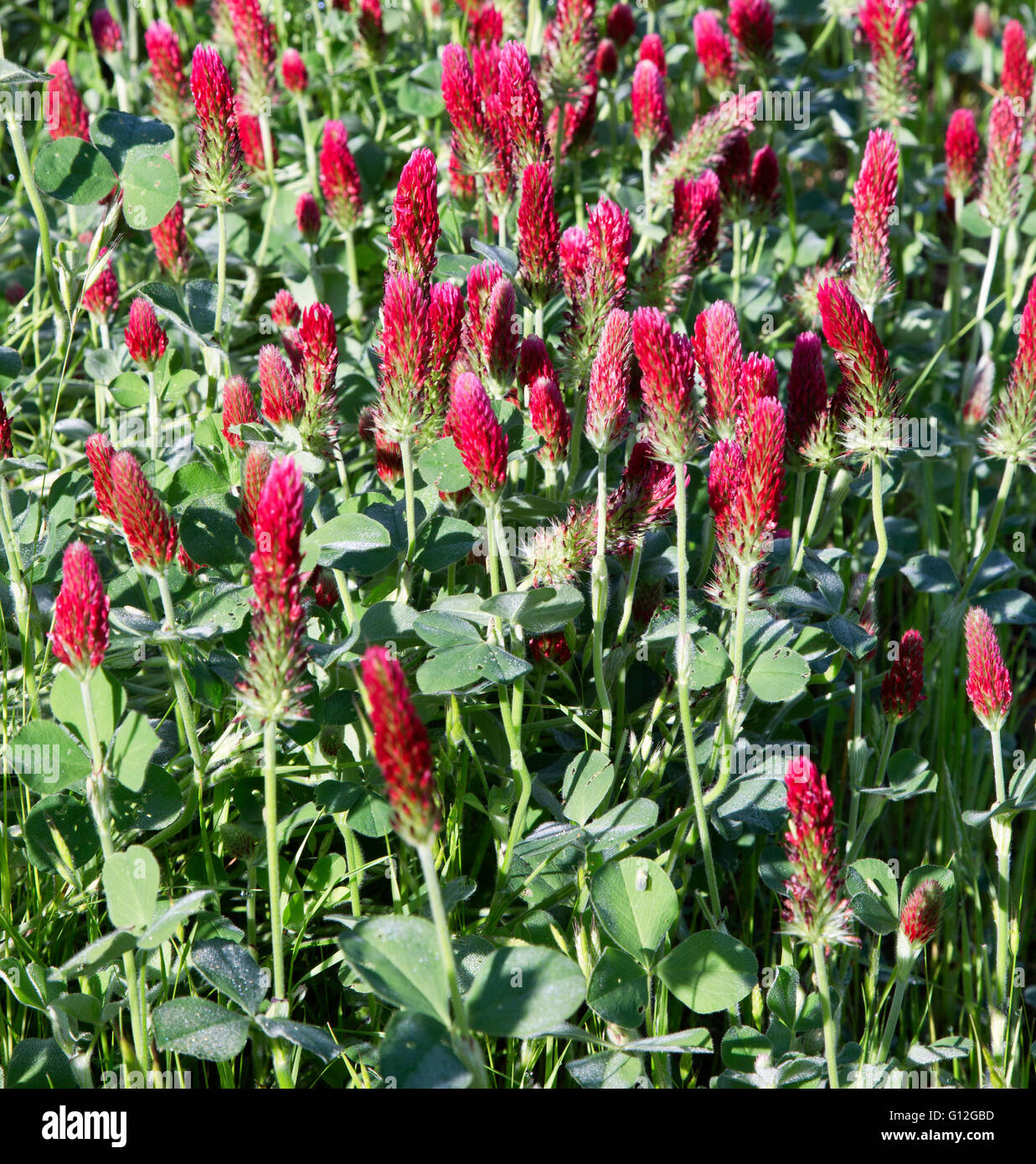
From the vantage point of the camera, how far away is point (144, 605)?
6.68ft

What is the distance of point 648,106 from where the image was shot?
2732 mm

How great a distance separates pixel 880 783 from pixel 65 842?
1362 millimetres

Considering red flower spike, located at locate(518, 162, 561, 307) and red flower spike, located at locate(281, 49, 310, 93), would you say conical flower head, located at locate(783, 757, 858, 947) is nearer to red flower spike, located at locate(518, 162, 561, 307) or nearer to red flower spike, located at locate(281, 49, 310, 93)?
red flower spike, located at locate(518, 162, 561, 307)

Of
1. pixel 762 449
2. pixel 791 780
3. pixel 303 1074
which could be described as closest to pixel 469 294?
pixel 762 449

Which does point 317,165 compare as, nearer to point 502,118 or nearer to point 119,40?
point 119,40

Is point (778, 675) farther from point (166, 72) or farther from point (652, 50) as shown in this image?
point (166, 72)

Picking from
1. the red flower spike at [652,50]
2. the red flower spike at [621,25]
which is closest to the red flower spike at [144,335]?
the red flower spike at [652,50]

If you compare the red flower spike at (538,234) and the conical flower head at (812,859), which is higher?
the red flower spike at (538,234)

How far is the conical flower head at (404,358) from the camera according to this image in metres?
1.66

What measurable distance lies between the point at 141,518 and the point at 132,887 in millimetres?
489

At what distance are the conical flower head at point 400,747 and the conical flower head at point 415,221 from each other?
925 millimetres

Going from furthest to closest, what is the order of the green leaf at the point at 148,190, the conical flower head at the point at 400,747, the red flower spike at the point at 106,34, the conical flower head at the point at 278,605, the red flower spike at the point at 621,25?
the red flower spike at the point at 621,25, the red flower spike at the point at 106,34, the green leaf at the point at 148,190, the conical flower head at the point at 278,605, the conical flower head at the point at 400,747

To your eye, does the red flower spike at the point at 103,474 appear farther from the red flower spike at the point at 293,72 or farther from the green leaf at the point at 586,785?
the red flower spike at the point at 293,72

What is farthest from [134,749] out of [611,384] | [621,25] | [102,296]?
A: [621,25]
